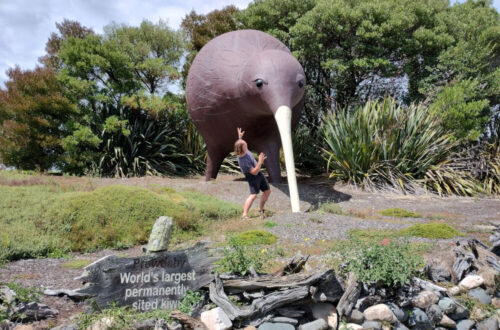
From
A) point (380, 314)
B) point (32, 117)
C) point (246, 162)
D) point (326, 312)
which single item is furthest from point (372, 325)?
point (32, 117)

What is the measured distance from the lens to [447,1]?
16859 millimetres

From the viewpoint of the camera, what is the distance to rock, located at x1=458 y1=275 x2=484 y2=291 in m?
3.65

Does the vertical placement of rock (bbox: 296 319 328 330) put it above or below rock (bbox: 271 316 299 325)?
below

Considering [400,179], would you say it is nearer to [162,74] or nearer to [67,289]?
[67,289]

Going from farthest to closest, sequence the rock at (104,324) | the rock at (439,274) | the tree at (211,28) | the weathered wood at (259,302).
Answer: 1. the tree at (211,28)
2. the rock at (439,274)
3. the weathered wood at (259,302)
4. the rock at (104,324)

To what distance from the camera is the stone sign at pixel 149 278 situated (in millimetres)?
2826

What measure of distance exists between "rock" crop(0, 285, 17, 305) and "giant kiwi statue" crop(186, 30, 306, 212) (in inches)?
196

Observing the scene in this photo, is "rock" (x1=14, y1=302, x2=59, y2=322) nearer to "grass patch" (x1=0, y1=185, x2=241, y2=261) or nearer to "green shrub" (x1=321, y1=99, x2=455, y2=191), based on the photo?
"grass patch" (x1=0, y1=185, x2=241, y2=261)

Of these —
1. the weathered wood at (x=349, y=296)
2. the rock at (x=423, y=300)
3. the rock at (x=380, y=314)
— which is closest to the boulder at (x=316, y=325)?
the weathered wood at (x=349, y=296)

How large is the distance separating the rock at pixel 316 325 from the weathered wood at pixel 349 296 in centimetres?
15

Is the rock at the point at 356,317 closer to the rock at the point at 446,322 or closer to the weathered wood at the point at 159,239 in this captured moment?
the rock at the point at 446,322

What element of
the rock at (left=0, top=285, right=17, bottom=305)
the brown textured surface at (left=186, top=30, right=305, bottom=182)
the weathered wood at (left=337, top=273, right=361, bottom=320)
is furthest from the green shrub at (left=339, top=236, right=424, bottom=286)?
the brown textured surface at (left=186, top=30, right=305, bottom=182)

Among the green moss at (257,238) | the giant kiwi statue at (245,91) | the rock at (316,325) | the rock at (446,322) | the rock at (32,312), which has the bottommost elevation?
the rock at (446,322)

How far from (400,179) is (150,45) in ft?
39.3
